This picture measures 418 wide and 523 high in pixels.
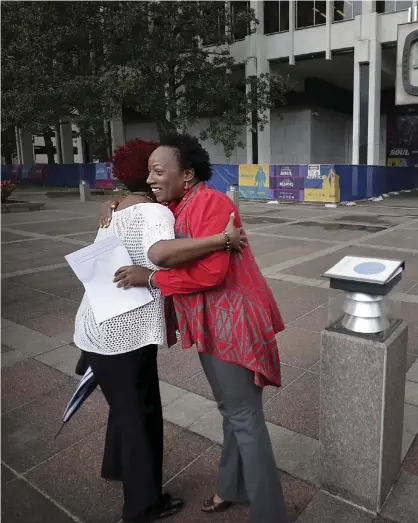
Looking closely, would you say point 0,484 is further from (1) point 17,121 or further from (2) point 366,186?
(1) point 17,121

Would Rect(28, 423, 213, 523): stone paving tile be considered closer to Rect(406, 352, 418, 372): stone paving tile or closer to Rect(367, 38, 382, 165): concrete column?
Rect(406, 352, 418, 372): stone paving tile

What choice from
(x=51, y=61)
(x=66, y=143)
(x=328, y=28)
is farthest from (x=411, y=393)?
(x=66, y=143)

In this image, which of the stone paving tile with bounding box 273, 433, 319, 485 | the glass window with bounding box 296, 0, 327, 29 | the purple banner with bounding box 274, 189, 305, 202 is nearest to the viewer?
the stone paving tile with bounding box 273, 433, 319, 485

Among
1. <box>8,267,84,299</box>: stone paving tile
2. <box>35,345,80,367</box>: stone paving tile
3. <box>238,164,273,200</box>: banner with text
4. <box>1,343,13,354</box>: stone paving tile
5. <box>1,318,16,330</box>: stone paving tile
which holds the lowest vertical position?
<box>35,345,80,367</box>: stone paving tile

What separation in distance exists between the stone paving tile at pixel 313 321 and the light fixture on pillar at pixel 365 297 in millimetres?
2702

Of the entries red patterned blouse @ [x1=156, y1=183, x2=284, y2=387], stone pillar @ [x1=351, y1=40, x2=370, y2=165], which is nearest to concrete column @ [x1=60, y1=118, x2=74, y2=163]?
stone pillar @ [x1=351, y1=40, x2=370, y2=165]

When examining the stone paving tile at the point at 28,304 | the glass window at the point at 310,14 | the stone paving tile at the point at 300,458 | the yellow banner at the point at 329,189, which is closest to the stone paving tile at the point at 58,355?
the stone paving tile at the point at 28,304

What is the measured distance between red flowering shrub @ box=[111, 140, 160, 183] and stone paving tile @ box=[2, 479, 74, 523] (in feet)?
5.50

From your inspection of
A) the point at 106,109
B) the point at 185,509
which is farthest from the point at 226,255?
the point at 106,109

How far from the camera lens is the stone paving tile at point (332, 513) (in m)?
2.32

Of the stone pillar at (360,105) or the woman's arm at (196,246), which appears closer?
the woman's arm at (196,246)

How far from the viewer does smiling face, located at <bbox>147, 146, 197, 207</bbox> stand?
1981mm

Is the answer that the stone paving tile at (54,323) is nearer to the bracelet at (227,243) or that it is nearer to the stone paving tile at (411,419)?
the stone paving tile at (411,419)

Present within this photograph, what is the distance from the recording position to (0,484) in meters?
2.66
